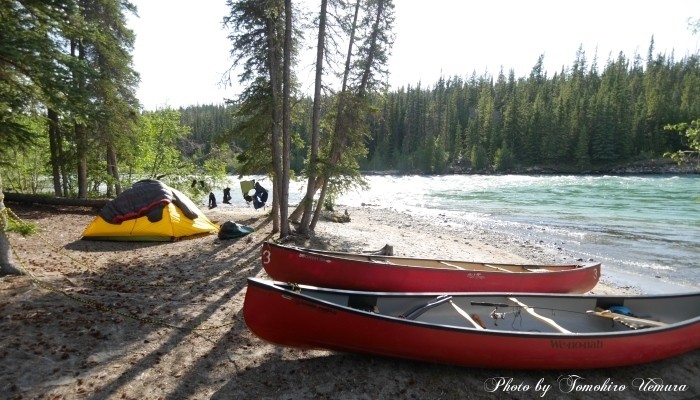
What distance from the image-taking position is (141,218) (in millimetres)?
11570

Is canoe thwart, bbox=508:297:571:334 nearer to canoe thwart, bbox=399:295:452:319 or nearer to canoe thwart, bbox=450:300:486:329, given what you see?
canoe thwart, bbox=450:300:486:329

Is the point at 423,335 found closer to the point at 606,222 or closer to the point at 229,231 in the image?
the point at 229,231

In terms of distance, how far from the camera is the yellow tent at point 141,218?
37.3 ft

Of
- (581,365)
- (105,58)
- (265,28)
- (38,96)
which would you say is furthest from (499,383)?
(105,58)

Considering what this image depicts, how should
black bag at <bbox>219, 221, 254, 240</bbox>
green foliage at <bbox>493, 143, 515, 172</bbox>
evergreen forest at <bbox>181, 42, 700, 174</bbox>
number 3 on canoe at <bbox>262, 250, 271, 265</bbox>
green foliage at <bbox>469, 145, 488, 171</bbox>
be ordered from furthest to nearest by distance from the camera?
green foliage at <bbox>469, 145, 488, 171</bbox> < green foliage at <bbox>493, 143, 515, 172</bbox> < evergreen forest at <bbox>181, 42, 700, 174</bbox> < black bag at <bbox>219, 221, 254, 240</bbox> < number 3 on canoe at <bbox>262, 250, 271, 265</bbox>

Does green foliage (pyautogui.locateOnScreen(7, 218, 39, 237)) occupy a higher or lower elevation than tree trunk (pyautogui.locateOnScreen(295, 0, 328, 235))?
lower

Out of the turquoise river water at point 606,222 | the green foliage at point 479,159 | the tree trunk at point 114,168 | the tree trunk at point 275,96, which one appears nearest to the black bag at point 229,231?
the tree trunk at point 275,96

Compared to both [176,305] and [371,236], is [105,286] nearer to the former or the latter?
[176,305]

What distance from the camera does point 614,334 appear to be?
17.4ft

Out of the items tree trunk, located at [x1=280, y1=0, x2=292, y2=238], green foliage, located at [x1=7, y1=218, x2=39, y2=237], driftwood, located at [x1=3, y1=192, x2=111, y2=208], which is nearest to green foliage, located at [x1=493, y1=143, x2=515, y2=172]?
tree trunk, located at [x1=280, y1=0, x2=292, y2=238]

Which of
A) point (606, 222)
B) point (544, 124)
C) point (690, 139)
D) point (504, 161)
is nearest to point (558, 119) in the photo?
point (544, 124)

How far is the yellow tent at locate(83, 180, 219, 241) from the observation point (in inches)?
447

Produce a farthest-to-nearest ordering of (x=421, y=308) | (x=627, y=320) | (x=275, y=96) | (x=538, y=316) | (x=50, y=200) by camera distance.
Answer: (x=50, y=200) < (x=275, y=96) < (x=627, y=320) < (x=538, y=316) < (x=421, y=308)

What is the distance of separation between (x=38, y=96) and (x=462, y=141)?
84052mm
